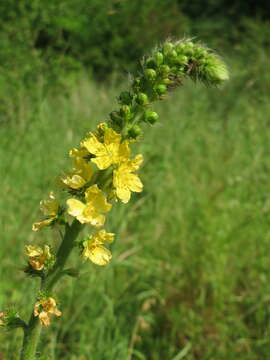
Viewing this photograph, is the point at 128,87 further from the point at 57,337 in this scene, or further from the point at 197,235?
the point at 197,235

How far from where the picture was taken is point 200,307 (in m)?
3.50

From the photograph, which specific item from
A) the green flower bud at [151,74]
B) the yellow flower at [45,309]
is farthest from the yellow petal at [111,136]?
the yellow flower at [45,309]

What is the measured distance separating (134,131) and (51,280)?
557mm

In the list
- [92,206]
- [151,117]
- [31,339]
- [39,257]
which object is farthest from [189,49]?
[31,339]

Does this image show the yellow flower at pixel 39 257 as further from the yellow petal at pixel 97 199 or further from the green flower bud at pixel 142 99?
the green flower bud at pixel 142 99

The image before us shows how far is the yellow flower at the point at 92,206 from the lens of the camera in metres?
1.61


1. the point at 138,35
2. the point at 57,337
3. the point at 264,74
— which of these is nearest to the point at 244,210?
the point at 57,337

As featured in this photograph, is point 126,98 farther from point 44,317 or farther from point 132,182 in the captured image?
point 44,317

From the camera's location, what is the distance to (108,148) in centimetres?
166

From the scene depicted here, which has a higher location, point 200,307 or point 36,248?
point 200,307

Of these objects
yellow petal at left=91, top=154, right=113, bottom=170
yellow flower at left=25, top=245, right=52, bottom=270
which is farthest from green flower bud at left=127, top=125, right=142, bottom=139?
yellow flower at left=25, top=245, right=52, bottom=270

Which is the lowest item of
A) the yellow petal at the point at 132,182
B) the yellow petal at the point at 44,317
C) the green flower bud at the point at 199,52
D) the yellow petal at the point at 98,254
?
the yellow petal at the point at 44,317

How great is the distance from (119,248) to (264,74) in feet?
20.2

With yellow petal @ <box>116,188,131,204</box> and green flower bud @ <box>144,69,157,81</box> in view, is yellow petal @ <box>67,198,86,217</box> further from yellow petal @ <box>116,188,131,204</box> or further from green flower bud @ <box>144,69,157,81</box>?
green flower bud @ <box>144,69,157,81</box>
